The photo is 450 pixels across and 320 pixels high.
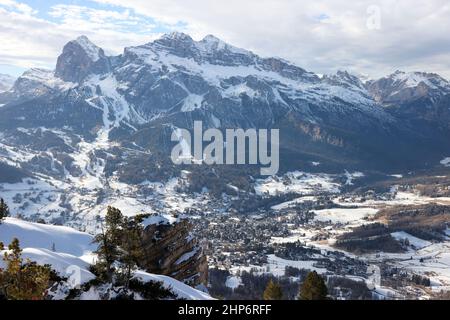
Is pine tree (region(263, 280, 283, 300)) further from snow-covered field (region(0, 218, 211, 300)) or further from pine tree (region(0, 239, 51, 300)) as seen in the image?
pine tree (region(0, 239, 51, 300))

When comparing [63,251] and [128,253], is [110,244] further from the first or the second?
[63,251]

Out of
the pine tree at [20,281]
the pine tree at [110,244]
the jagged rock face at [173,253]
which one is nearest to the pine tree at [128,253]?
the pine tree at [110,244]

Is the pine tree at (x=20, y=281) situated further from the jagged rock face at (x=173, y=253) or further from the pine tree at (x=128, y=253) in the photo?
the jagged rock face at (x=173, y=253)

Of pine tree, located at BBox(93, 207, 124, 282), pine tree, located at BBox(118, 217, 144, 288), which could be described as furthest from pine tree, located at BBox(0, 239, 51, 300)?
pine tree, located at BBox(118, 217, 144, 288)

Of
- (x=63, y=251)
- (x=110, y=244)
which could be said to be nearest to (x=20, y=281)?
(x=110, y=244)

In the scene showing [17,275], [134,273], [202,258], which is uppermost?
[17,275]
